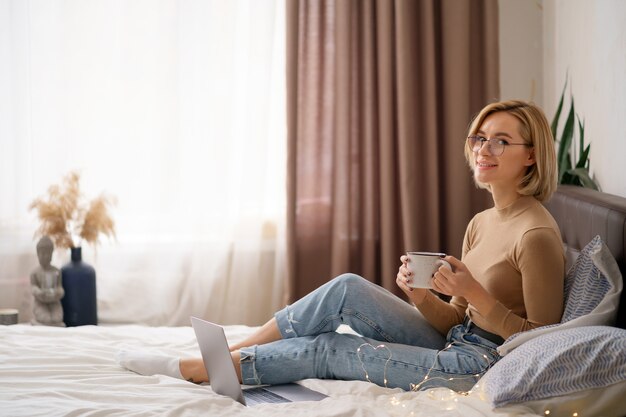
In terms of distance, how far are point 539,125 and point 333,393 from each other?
2.85 feet

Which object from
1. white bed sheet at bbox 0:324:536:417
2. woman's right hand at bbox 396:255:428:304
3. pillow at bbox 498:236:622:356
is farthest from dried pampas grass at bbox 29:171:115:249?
pillow at bbox 498:236:622:356

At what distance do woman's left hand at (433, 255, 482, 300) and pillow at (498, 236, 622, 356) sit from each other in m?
0.15

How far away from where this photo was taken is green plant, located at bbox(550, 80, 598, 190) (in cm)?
291

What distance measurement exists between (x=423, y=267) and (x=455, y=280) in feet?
0.27

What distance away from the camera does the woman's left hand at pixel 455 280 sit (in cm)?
194

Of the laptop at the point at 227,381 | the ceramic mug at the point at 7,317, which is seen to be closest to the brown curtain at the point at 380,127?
the ceramic mug at the point at 7,317

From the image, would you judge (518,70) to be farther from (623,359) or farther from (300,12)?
(623,359)

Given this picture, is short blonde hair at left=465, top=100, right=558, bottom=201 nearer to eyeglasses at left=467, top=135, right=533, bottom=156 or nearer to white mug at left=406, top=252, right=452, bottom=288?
eyeglasses at left=467, top=135, right=533, bottom=156

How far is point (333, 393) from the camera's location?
79.5 inches

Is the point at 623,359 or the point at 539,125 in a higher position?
the point at 539,125

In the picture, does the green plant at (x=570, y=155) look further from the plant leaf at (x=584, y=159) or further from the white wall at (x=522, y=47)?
the white wall at (x=522, y=47)

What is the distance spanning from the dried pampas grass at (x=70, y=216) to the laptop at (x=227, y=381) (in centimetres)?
166

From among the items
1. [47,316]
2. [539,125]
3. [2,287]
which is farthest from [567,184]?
[2,287]

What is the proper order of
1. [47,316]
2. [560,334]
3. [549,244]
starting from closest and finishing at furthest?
[560,334] → [549,244] → [47,316]
